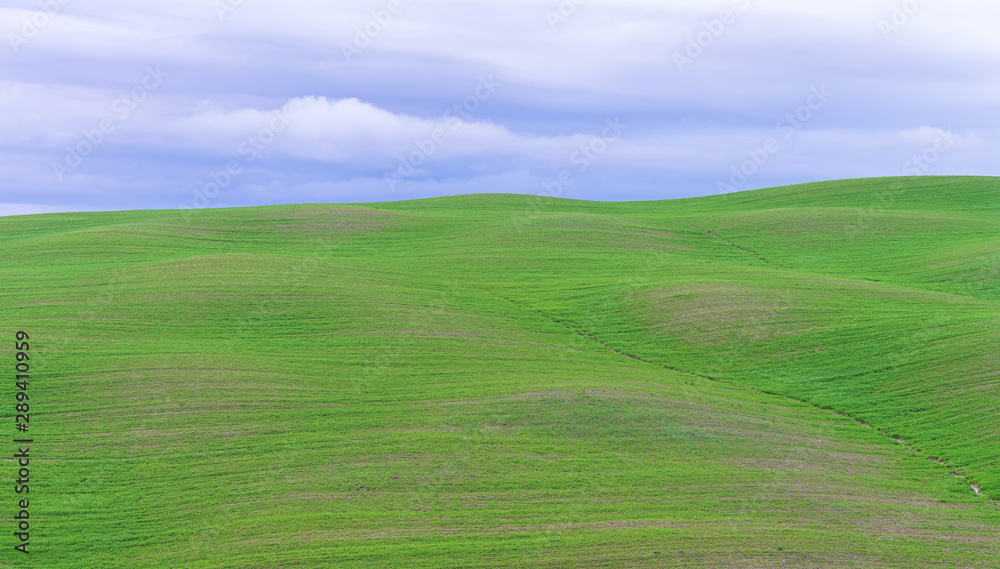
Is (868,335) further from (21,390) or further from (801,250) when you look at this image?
(21,390)

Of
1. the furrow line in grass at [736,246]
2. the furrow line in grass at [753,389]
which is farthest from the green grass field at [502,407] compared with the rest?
the furrow line in grass at [736,246]

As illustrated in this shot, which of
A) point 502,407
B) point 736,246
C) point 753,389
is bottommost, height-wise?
Answer: point 502,407

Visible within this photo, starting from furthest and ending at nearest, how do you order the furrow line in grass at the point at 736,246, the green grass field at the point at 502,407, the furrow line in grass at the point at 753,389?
1. the furrow line in grass at the point at 736,246
2. the furrow line in grass at the point at 753,389
3. the green grass field at the point at 502,407

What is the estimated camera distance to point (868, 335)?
1834 inches

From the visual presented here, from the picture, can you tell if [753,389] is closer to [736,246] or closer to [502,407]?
[502,407]

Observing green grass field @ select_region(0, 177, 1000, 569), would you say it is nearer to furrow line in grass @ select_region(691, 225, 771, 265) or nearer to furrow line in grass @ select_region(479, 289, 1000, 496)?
furrow line in grass @ select_region(479, 289, 1000, 496)

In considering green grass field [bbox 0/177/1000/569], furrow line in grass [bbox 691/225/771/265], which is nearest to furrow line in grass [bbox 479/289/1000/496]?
green grass field [bbox 0/177/1000/569]

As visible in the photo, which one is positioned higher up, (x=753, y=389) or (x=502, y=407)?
(x=753, y=389)

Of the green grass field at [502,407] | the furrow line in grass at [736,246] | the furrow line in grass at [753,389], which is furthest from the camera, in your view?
the furrow line in grass at [736,246]

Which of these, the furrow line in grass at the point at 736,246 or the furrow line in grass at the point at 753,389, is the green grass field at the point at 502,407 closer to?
the furrow line in grass at the point at 753,389

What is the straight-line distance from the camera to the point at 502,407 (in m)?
36.3

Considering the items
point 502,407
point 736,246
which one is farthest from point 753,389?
point 736,246

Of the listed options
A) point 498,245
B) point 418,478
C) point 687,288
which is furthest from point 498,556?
point 498,245

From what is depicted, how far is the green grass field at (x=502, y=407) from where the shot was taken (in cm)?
2689
